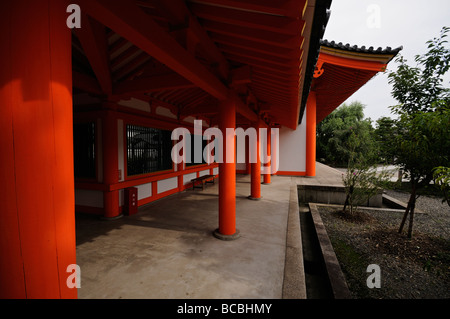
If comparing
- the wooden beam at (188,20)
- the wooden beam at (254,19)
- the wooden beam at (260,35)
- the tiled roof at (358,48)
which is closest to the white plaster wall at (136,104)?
the wooden beam at (188,20)

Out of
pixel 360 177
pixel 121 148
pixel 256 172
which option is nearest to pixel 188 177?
pixel 256 172

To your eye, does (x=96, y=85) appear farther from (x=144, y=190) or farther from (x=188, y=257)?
(x=188, y=257)

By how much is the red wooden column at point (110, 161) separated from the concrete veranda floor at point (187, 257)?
37 cm

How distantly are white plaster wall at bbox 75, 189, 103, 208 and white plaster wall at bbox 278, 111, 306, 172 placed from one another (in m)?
9.93

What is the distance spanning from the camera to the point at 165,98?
6.39 m

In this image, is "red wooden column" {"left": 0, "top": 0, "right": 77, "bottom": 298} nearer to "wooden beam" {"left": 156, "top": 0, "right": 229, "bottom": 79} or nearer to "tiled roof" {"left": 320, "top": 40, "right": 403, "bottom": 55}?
"wooden beam" {"left": 156, "top": 0, "right": 229, "bottom": 79}

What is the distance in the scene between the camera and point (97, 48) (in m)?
3.73

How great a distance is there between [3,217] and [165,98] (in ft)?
19.3

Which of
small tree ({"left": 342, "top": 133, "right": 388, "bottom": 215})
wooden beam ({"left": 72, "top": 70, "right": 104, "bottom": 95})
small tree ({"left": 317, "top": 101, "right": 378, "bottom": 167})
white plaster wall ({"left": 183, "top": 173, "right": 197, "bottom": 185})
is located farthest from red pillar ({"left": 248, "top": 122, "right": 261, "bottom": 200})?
small tree ({"left": 317, "top": 101, "right": 378, "bottom": 167})

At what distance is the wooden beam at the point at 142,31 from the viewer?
139cm

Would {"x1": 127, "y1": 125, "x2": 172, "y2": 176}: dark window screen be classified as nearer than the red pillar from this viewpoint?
Yes

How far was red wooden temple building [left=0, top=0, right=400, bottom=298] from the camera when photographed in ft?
3.36

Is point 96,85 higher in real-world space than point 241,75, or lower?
higher

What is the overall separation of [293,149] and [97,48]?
1091 cm
